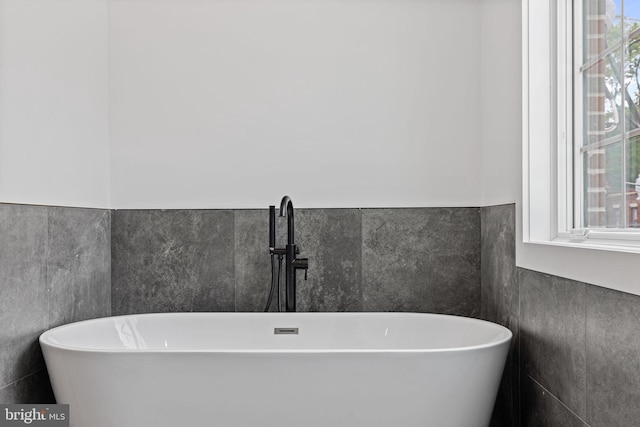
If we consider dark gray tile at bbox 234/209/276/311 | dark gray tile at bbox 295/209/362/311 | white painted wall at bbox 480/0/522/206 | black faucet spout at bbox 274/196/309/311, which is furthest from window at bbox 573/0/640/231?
dark gray tile at bbox 234/209/276/311

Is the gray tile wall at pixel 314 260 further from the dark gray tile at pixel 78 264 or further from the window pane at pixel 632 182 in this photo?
the window pane at pixel 632 182

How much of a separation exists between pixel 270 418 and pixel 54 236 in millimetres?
1179

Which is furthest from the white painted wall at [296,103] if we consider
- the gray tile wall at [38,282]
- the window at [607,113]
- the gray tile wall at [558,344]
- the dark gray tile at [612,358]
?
the dark gray tile at [612,358]

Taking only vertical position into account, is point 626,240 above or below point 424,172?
below

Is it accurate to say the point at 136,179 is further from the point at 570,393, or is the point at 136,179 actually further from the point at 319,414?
the point at 570,393

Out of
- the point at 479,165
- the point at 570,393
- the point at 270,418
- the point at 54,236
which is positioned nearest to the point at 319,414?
the point at 270,418

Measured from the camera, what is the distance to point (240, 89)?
2590mm

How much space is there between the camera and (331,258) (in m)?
2.55

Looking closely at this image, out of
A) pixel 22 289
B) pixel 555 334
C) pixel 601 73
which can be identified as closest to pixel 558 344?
pixel 555 334

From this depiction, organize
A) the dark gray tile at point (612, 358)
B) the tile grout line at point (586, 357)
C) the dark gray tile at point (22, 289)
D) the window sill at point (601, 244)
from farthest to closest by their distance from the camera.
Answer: the dark gray tile at point (22, 289) < the tile grout line at point (586, 357) < the window sill at point (601, 244) < the dark gray tile at point (612, 358)

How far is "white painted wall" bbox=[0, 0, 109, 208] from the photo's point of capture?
6.23 feet

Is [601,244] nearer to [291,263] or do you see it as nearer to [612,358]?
[612,358]

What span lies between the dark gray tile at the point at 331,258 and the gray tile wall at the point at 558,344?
2.03 ft

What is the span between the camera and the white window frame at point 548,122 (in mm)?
1889
